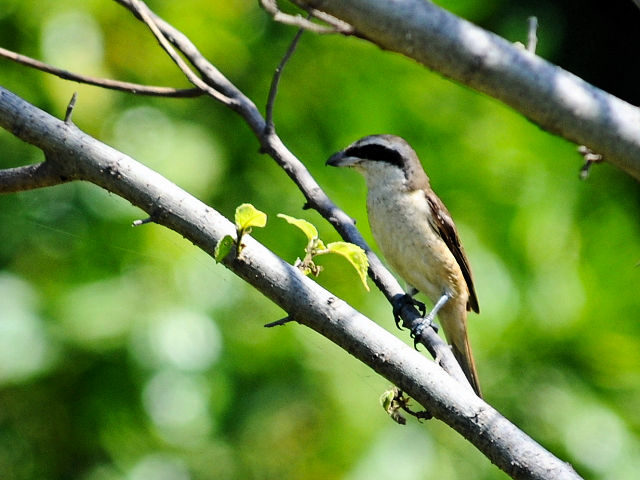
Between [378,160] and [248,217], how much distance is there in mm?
1763

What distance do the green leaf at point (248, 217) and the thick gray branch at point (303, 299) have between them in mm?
48

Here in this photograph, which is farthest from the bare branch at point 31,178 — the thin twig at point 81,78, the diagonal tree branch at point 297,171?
the diagonal tree branch at point 297,171

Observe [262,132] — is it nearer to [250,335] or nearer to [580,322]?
[250,335]

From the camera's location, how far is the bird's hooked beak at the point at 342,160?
3305mm

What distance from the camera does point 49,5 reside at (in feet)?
12.3

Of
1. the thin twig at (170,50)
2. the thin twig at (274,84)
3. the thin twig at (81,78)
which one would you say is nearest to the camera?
the thin twig at (81,78)

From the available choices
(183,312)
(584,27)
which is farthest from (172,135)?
(584,27)

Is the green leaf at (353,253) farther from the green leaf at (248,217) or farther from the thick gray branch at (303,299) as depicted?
the green leaf at (248,217)

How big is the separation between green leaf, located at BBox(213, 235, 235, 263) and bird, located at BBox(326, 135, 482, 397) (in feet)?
5.47

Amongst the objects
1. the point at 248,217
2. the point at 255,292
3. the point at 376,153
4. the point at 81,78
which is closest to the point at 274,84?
the point at 81,78

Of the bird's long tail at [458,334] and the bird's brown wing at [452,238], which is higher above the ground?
the bird's brown wing at [452,238]

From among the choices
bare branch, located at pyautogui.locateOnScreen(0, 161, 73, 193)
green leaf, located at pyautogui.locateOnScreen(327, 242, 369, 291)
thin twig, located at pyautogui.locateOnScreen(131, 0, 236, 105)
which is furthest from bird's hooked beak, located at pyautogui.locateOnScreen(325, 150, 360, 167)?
bare branch, located at pyautogui.locateOnScreen(0, 161, 73, 193)

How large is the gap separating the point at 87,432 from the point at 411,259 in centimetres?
139

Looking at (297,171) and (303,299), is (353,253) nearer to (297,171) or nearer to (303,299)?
(303,299)
